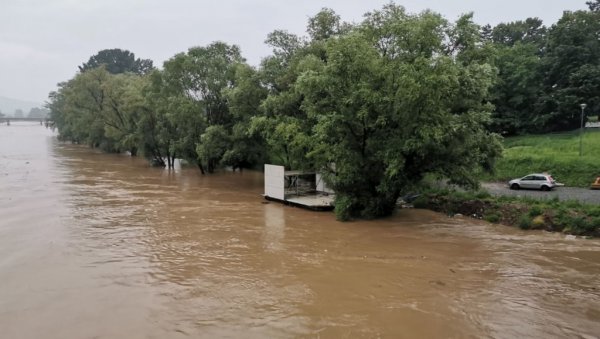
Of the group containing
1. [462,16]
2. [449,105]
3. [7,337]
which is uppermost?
[462,16]

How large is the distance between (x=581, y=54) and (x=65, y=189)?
4254cm

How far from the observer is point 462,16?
20438 millimetres

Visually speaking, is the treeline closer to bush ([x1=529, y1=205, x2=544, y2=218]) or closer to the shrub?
bush ([x1=529, y1=205, x2=544, y2=218])

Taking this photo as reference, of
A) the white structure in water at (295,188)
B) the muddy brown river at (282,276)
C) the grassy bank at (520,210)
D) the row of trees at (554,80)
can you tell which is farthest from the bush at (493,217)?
the row of trees at (554,80)

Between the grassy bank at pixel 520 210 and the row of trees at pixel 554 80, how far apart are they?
18236mm

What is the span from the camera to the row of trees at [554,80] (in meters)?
37.8

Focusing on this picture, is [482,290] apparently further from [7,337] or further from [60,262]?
[60,262]

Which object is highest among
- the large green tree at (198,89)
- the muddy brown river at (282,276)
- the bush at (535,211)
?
the large green tree at (198,89)

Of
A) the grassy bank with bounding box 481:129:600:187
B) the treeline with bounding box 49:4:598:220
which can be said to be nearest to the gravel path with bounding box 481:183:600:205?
the grassy bank with bounding box 481:129:600:187

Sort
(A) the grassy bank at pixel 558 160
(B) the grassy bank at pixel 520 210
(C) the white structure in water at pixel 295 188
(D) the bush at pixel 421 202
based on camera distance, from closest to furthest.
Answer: (B) the grassy bank at pixel 520 210
(D) the bush at pixel 421 202
(C) the white structure in water at pixel 295 188
(A) the grassy bank at pixel 558 160

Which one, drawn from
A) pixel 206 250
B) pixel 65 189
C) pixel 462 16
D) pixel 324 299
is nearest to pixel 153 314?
pixel 324 299

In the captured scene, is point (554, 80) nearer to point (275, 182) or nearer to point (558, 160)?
point (558, 160)

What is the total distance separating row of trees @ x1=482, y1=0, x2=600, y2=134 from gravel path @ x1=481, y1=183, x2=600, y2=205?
1173 centimetres

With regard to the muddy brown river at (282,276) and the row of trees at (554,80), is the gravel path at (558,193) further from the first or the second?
the row of trees at (554,80)
